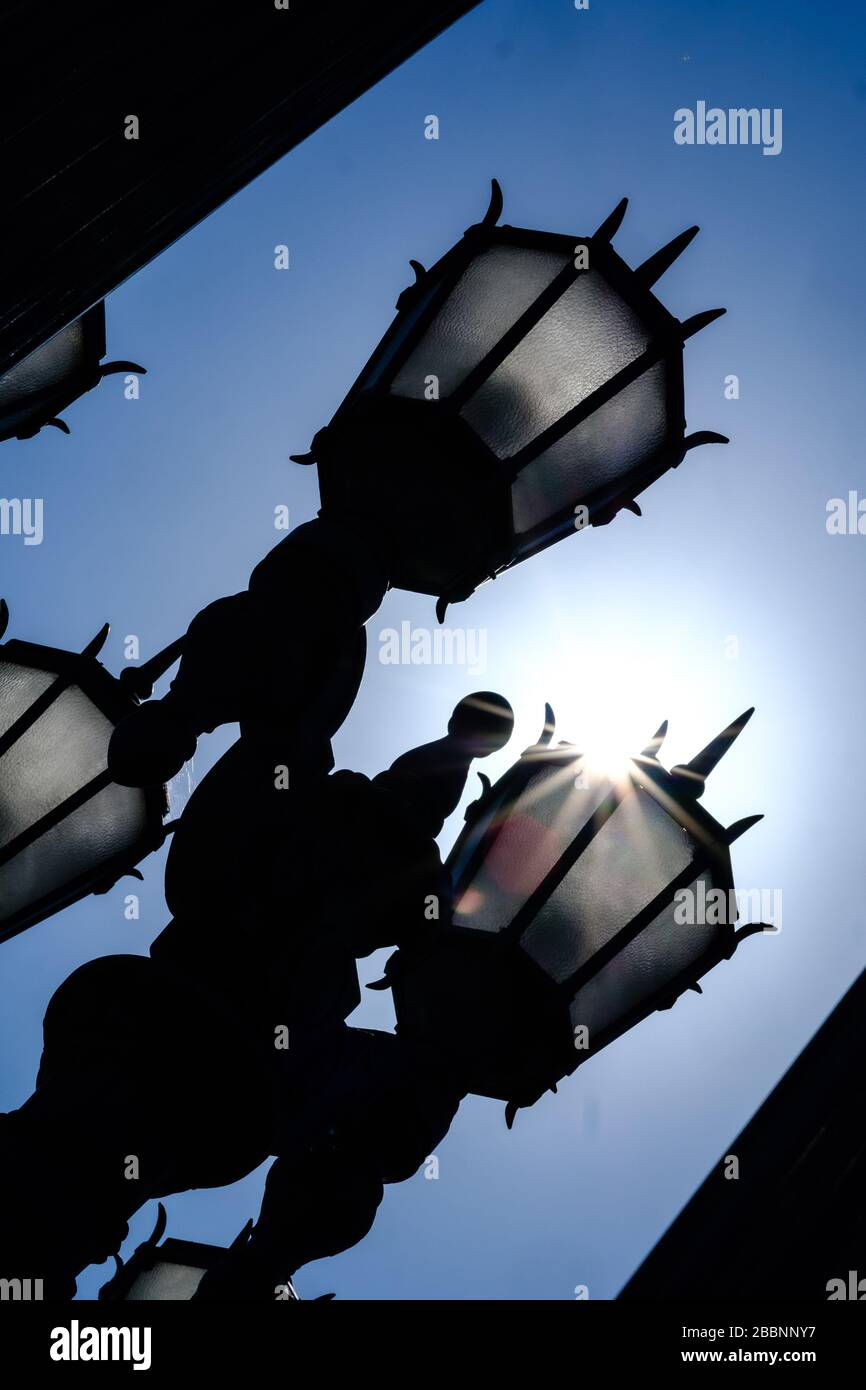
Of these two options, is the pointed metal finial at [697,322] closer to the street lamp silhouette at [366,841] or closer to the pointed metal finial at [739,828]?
the street lamp silhouette at [366,841]

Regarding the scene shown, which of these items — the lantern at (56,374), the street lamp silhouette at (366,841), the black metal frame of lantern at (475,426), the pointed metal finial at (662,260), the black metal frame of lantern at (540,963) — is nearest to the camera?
the street lamp silhouette at (366,841)

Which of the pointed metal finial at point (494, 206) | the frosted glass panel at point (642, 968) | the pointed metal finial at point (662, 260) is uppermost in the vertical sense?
the pointed metal finial at point (494, 206)

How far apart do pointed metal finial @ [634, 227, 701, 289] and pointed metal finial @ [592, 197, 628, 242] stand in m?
0.13

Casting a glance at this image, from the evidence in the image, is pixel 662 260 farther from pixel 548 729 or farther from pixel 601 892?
pixel 601 892

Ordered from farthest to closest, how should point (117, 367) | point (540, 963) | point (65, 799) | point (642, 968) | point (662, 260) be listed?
point (117, 367) < point (65, 799) < point (642, 968) < point (540, 963) < point (662, 260)

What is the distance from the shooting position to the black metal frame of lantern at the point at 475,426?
3.01m

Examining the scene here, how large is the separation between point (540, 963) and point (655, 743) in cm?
81

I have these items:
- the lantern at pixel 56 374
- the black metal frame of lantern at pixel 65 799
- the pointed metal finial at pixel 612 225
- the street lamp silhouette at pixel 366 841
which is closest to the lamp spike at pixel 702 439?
the street lamp silhouette at pixel 366 841

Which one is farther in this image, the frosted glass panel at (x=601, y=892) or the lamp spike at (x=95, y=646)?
the lamp spike at (x=95, y=646)

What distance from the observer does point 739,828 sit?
11.4 feet

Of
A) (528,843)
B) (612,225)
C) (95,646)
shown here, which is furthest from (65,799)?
(612,225)

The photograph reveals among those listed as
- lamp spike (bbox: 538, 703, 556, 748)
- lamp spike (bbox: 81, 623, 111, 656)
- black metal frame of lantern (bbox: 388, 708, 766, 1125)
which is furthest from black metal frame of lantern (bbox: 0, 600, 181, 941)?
lamp spike (bbox: 538, 703, 556, 748)

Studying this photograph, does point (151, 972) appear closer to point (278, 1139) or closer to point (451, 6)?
point (278, 1139)

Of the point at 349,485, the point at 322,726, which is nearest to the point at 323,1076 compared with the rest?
the point at 322,726
